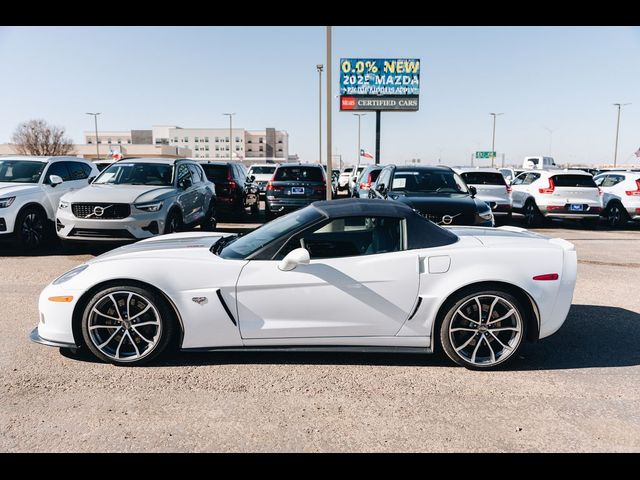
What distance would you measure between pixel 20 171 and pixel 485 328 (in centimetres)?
984

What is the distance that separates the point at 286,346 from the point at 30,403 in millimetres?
1827

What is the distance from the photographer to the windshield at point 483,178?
14492 millimetres

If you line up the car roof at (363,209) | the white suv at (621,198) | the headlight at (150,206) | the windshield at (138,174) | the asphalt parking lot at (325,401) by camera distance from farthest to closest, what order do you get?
the white suv at (621,198)
the windshield at (138,174)
the headlight at (150,206)
the car roof at (363,209)
the asphalt parking lot at (325,401)

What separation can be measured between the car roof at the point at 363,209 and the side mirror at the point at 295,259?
1.81ft

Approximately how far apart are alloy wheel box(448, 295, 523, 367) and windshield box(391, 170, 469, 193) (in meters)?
5.90

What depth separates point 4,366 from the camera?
407 cm

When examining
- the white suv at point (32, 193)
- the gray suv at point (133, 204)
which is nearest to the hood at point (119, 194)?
the gray suv at point (133, 204)

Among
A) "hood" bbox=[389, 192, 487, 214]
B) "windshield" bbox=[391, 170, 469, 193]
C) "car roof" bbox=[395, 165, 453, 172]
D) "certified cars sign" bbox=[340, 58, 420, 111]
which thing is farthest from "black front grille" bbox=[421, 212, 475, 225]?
"certified cars sign" bbox=[340, 58, 420, 111]

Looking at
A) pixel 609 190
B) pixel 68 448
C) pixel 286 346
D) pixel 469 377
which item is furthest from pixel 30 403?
pixel 609 190

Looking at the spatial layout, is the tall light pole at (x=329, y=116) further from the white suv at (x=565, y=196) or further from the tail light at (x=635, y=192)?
the tail light at (x=635, y=192)

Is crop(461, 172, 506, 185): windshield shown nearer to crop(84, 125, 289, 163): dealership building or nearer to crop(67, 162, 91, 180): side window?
crop(67, 162, 91, 180): side window

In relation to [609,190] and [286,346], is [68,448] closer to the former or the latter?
[286,346]

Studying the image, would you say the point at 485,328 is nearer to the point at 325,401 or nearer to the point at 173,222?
the point at 325,401

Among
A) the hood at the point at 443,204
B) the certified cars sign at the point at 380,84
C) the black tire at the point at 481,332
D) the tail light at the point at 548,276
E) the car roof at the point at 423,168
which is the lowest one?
the black tire at the point at 481,332
